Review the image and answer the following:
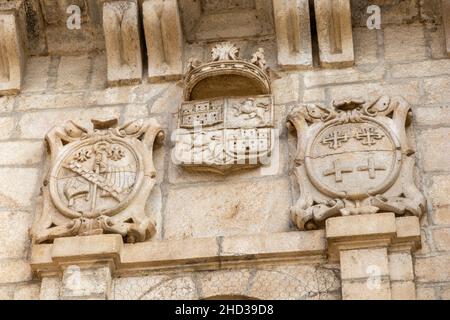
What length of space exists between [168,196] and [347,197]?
0.93 m

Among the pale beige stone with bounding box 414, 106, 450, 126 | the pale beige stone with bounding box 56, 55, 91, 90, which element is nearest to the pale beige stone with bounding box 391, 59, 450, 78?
the pale beige stone with bounding box 414, 106, 450, 126

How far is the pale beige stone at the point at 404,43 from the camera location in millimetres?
6734

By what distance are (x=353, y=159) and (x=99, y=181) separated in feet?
4.18

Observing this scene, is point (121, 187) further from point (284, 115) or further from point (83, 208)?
point (284, 115)

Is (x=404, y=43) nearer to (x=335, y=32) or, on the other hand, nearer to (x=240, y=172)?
(x=335, y=32)

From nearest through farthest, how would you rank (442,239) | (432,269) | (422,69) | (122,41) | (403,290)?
(403,290)
(432,269)
(442,239)
(422,69)
(122,41)

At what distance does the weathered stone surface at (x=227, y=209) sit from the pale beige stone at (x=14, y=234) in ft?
2.35

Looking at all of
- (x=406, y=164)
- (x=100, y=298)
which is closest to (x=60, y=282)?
(x=100, y=298)

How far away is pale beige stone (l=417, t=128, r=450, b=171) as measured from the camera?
6188 mm

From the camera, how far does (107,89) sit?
22.5ft

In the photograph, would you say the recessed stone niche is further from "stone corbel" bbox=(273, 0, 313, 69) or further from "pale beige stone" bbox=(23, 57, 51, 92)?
"pale beige stone" bbox=(23, 57, 51, 92)

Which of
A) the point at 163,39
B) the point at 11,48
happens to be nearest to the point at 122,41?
the point at 163,39

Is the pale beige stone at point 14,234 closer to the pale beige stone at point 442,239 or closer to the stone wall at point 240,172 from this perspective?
the stone wall at point 240,172

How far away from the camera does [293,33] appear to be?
6766 millimetres
